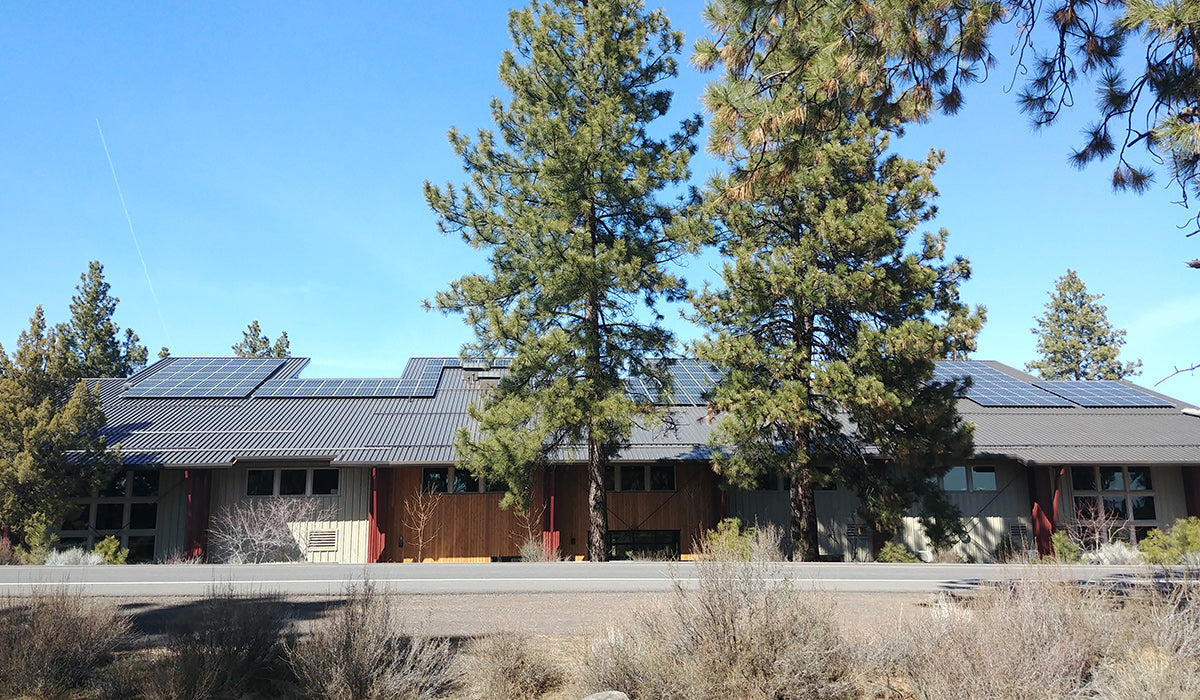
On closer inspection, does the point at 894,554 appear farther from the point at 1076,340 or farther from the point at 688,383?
the point at 1076,340

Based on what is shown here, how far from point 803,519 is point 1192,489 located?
13.3 metres

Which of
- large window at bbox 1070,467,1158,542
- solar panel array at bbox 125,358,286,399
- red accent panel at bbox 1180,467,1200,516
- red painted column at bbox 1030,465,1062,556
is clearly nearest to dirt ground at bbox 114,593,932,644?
red painted column at bbox 1030,465,1062,556

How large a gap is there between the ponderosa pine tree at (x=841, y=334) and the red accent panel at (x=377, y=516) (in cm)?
905

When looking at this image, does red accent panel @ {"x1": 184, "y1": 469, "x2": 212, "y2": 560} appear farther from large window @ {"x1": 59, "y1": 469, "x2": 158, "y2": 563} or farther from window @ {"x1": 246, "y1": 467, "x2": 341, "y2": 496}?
large window @ {"x1": 59, "y1": 469, "x2": 158, "y2": 563}

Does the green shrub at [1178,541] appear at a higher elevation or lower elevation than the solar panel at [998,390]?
lower

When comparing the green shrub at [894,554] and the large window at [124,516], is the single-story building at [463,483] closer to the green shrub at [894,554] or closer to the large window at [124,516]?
the large window at [124,516]

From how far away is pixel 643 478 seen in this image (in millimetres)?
22797

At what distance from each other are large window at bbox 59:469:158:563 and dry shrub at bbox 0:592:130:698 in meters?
15.3

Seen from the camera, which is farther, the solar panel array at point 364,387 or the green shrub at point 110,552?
the solar panel array at point 364,387

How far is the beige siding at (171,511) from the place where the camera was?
20938 mm

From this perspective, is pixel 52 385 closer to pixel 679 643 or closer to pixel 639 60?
pixel 639 60

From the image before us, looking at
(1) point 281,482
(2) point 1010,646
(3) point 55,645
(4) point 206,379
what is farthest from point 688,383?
(3) point 55,645

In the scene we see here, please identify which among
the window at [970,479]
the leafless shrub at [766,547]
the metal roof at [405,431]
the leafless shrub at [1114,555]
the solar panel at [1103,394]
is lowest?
the leafless shrub at [1114,555]

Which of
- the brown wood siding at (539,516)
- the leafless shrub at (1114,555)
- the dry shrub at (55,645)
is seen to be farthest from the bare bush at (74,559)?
the leafless shrub at (1114,555)
